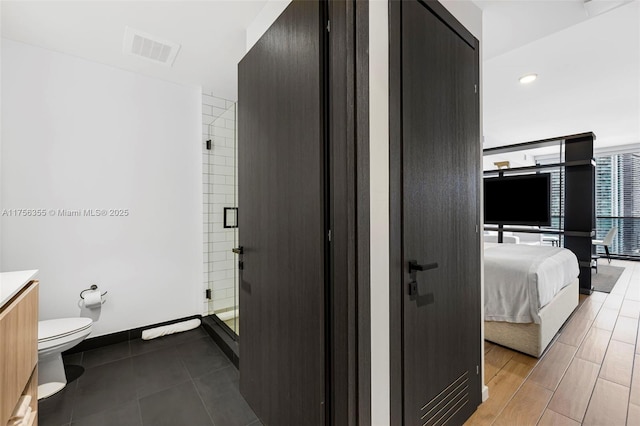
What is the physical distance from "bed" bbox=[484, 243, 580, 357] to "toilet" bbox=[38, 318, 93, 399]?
10.4 ft

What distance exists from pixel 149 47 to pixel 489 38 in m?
2.58

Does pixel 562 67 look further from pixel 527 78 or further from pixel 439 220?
pixel 439 220

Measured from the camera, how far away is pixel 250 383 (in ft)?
5.46

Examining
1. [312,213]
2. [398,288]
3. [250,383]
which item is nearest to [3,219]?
[250,383]

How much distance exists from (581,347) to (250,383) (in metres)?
2.69

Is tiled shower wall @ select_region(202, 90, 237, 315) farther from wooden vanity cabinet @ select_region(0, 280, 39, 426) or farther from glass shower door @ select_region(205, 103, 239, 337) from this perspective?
wooden vanity cabinet @ select_region(0, 280, 39, 426)

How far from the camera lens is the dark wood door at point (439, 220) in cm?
122

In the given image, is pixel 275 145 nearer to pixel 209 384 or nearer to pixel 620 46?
pixel 209 384

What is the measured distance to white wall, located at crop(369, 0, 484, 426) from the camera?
3.59ft

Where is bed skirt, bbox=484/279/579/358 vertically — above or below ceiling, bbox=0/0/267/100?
below

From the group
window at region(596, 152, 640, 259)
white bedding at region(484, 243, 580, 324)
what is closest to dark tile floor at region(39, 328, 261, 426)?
white bedding at region(484, 243, 580, 324)

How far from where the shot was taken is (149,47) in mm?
2205

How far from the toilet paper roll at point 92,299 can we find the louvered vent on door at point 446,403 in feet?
8.34

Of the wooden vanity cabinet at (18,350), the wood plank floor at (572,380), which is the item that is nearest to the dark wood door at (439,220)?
the wood plank floor at (572,380)
